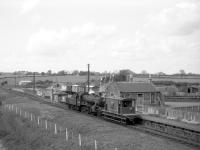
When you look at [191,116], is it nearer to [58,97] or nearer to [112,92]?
[112,92]

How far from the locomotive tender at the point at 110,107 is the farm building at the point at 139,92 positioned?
1304 cm

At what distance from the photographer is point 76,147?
78.0 feet

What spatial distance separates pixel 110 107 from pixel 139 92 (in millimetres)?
21674

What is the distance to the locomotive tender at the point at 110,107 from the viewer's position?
121 feet

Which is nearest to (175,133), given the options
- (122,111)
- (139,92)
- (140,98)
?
(122,111)

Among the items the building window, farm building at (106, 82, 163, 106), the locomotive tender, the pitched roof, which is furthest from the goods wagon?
the building window

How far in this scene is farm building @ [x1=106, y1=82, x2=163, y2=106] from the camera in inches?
2375

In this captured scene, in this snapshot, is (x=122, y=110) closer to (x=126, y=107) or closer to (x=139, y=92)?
(x=126, y=107)

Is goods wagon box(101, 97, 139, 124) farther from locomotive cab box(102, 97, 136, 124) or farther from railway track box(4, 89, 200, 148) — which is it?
railway track box(4, 89, 200, 148)

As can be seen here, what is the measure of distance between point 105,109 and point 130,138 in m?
15.2

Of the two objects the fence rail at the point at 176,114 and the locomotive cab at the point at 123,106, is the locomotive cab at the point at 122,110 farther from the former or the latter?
the fence rail at the point at 176,114

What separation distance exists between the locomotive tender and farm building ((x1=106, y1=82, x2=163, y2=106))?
13041 millimetres

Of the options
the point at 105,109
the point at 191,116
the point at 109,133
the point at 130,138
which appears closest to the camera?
the point at 130,138

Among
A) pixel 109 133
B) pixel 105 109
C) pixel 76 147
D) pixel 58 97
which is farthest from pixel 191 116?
pixel 58 97
